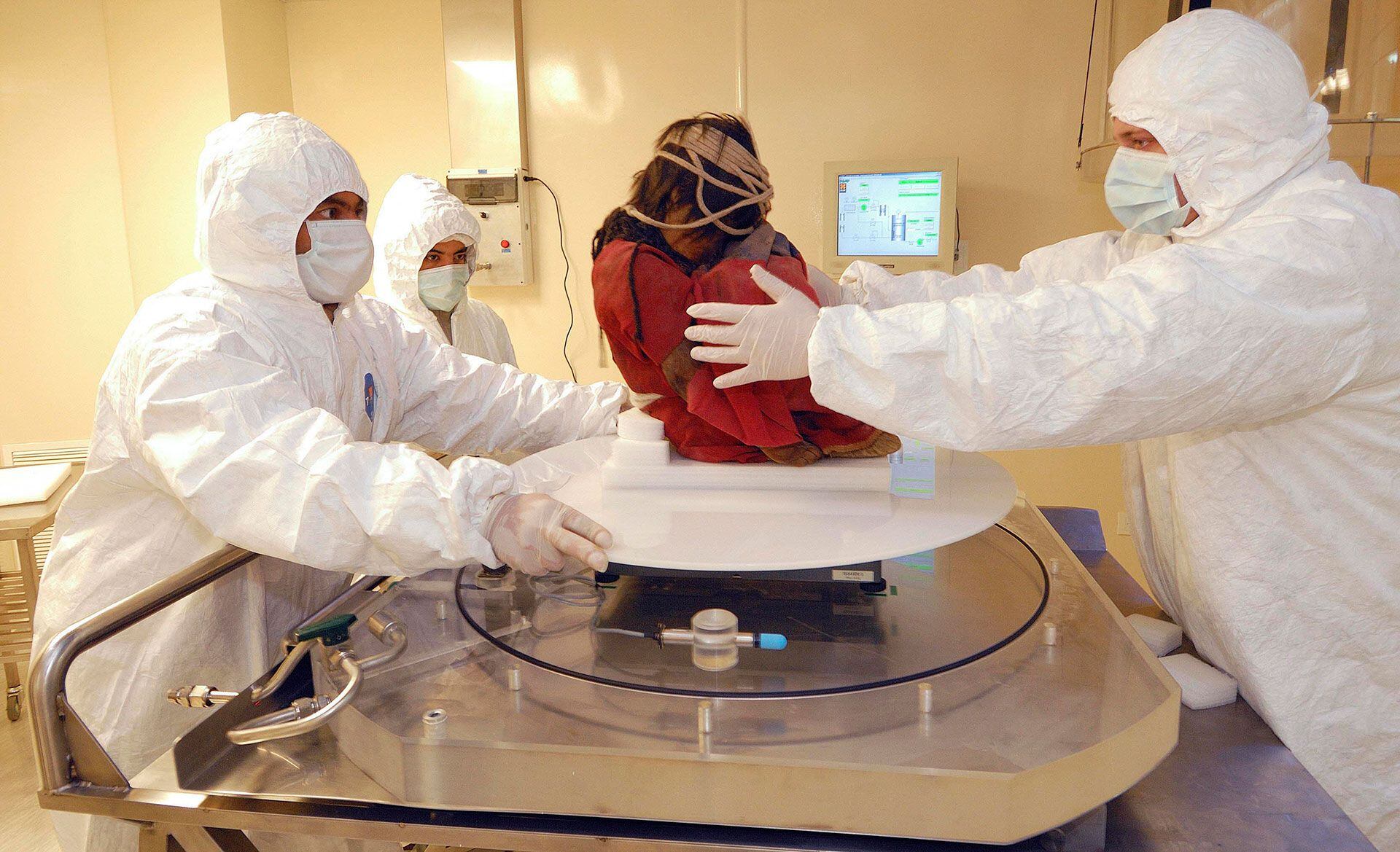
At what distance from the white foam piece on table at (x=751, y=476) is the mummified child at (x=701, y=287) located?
0.03 metres

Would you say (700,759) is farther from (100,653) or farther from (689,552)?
(100,653)

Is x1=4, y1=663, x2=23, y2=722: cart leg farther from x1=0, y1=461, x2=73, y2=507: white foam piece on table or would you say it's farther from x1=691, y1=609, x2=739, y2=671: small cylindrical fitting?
x1=691, y1=609, x2=739, y2=671: small cylindrical fitting

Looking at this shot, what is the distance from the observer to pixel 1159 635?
1.18 metres

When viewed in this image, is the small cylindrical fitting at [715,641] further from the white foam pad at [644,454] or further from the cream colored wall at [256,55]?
the cream colored wall at [256,55]

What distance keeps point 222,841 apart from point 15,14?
361cm

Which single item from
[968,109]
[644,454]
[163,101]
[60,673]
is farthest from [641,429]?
[163,101]

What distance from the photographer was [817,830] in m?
0.73

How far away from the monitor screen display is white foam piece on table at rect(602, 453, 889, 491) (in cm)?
219

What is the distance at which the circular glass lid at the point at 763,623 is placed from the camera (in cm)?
88

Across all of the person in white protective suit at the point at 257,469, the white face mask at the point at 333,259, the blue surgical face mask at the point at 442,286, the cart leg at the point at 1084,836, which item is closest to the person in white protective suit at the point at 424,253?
the blue surgical face mask at the point at 442,286

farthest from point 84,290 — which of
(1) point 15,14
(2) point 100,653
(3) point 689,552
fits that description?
(3) point 689,552

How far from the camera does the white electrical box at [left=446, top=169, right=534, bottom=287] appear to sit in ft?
11.3

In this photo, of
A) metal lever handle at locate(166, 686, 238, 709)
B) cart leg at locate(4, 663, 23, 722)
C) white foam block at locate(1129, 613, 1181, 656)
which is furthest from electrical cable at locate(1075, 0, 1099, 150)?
cart leg at locate(4, 663, 23, 722)

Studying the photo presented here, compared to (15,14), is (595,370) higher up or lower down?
lower down
